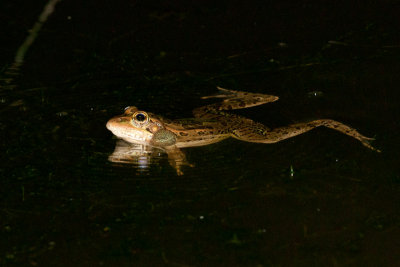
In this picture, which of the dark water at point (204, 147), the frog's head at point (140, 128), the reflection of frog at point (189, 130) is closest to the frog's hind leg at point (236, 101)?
the dark water at point (204, 147)

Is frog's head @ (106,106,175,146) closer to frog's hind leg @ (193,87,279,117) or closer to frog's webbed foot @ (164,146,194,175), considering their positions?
frog's webbed foot @ (164,146,194,175)

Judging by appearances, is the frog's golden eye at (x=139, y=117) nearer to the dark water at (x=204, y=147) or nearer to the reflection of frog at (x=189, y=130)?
the reflection of frog at (x=189, y=130)

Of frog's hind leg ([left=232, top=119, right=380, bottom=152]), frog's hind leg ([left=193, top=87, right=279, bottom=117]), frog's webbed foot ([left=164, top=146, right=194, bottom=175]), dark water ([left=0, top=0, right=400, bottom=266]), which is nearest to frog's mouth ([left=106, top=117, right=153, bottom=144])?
dark water ([left=0, top=0, right=400, bottom=266])

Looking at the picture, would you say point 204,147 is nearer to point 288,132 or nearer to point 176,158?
point 176,158

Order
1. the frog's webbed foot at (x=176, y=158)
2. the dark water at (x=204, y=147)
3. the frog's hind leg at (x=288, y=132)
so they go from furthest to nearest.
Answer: the frog's hind leg at (x=288, y=132)
the frog's webbed foot at (x=176, y=158)
the dark water at (x=204, y=147)

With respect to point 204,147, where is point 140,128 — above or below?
above

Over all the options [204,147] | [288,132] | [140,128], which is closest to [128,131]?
[140,128]

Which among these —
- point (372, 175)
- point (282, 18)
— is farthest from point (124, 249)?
point (282, 18)
